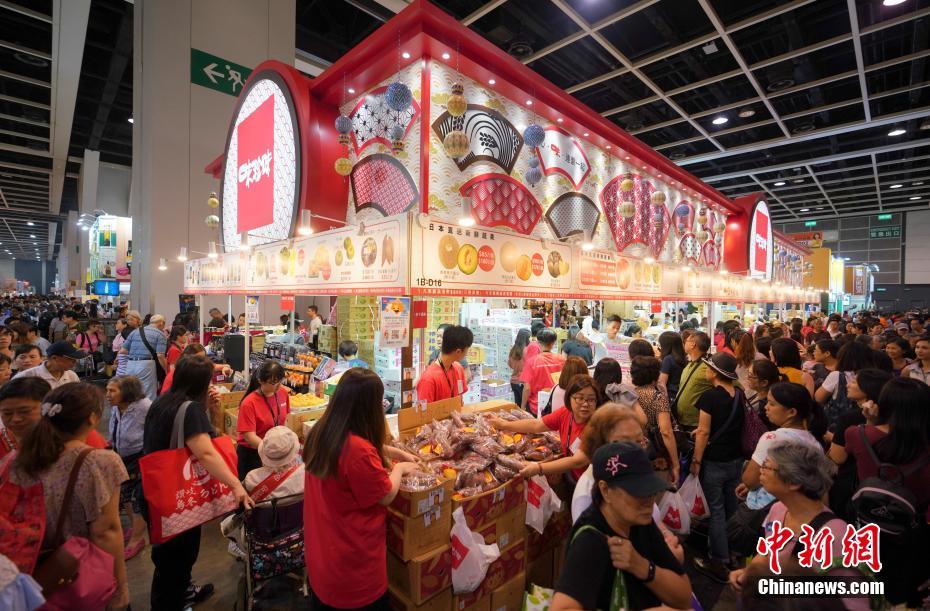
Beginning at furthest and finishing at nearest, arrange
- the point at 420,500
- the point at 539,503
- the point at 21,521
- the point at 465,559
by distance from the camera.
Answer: the point at 539,503, the point at 465,559, the point at 420,500, the point at 21,521

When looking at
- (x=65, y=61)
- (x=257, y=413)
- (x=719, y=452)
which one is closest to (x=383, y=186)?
(x=257, y=413)

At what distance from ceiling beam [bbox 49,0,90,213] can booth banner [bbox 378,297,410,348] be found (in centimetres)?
1077

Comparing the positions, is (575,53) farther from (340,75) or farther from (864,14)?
(340,75)

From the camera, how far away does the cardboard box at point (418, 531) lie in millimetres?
2340

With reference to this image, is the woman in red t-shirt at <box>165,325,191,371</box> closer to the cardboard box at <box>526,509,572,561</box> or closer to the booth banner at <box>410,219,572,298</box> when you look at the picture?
the booth banner at <box>410,219,572,298</box>

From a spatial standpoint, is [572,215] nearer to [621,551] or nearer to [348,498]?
[348,498]

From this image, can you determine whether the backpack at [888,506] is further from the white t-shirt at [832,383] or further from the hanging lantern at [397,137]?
the hanging lantern at [397,137]

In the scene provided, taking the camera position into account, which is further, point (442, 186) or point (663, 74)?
point (663, 74)

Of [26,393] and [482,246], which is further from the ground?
[482,246]

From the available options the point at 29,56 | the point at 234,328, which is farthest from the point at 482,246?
the point at 29,56

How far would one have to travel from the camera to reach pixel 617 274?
5895 mm

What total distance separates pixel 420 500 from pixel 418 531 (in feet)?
0.70

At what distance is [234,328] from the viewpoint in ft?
31.0

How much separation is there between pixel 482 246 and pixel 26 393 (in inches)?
132
